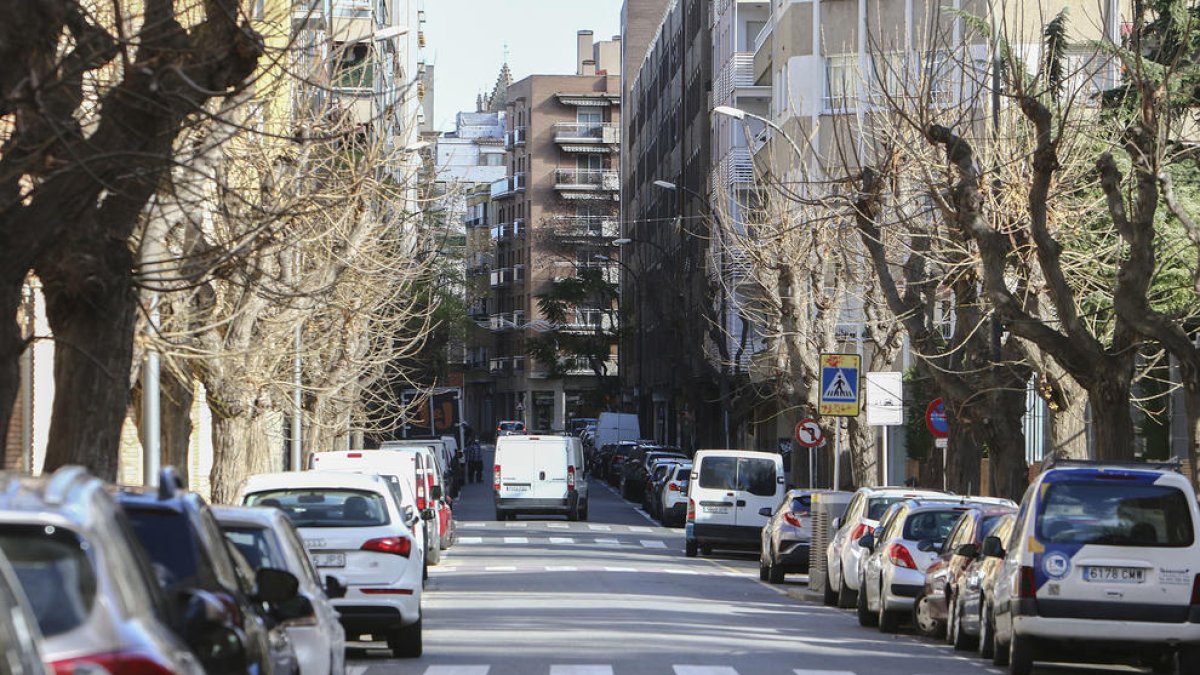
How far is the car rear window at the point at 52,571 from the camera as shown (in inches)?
229

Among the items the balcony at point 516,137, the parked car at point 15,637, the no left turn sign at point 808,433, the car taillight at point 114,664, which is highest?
the balcony at point 516,137

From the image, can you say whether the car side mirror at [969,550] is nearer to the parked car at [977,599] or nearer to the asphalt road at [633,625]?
the parked car at [977,599]

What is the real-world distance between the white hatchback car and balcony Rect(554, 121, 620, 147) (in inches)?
5286

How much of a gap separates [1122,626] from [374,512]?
6.71 meters

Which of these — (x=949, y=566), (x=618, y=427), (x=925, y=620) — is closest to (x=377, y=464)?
(x=925, y=620)

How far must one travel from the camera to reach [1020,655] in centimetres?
Answer: 1734

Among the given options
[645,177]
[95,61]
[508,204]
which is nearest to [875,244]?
[95,61]

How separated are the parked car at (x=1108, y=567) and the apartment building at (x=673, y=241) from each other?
4826 cm

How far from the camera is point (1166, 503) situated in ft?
56.6

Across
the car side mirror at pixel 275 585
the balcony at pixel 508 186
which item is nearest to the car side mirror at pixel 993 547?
the car side mirror at pixel 275 585

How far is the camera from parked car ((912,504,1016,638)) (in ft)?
68.7

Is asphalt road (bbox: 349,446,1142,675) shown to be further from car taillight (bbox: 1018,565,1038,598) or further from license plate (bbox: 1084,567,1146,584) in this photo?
license plate (bbox: 1084,567,1146,584)

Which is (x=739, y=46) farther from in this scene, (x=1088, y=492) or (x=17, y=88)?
(x=17, y=88)

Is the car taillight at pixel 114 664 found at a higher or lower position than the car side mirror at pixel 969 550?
higher
